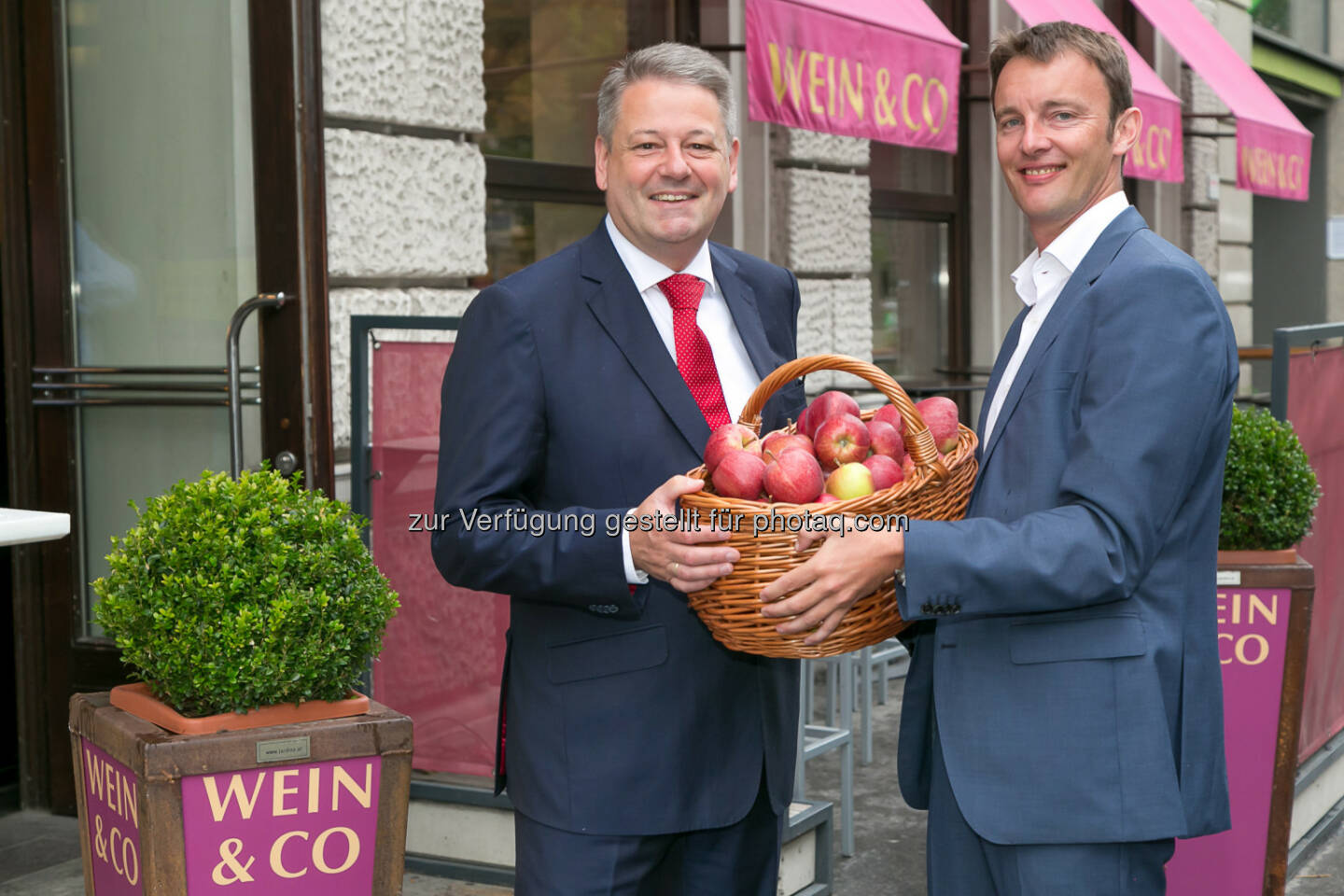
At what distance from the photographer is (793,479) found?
1930mm

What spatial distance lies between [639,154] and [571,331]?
31 centimetres

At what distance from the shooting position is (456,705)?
12.9 feet

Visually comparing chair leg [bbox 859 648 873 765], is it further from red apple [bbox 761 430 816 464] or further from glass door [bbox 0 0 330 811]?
red apple [bbox 761 430 816 464]

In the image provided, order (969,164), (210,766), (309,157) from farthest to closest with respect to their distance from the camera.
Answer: (969,164)
(309,157)
(210,766)

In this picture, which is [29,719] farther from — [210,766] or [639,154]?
[639,154]

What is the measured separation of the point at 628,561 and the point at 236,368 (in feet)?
6.84

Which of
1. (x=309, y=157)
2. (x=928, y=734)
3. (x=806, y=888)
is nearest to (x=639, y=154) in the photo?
(x=928, y=734)

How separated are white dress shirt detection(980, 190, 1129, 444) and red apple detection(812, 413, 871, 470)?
0.19 m

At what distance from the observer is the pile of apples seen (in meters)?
1.94

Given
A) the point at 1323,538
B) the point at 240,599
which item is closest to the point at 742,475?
the point at 240,599

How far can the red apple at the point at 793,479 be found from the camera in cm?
193

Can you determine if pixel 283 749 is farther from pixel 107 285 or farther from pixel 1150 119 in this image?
pixel 1150 119

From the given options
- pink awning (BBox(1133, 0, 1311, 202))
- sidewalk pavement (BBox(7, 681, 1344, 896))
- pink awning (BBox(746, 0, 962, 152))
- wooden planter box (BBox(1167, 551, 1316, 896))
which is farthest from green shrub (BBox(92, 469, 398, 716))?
pink awning (BBox(1133, 0, 1311, 202))

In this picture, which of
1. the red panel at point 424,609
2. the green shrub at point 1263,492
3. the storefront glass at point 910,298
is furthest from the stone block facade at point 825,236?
the red panel at point 424,609
